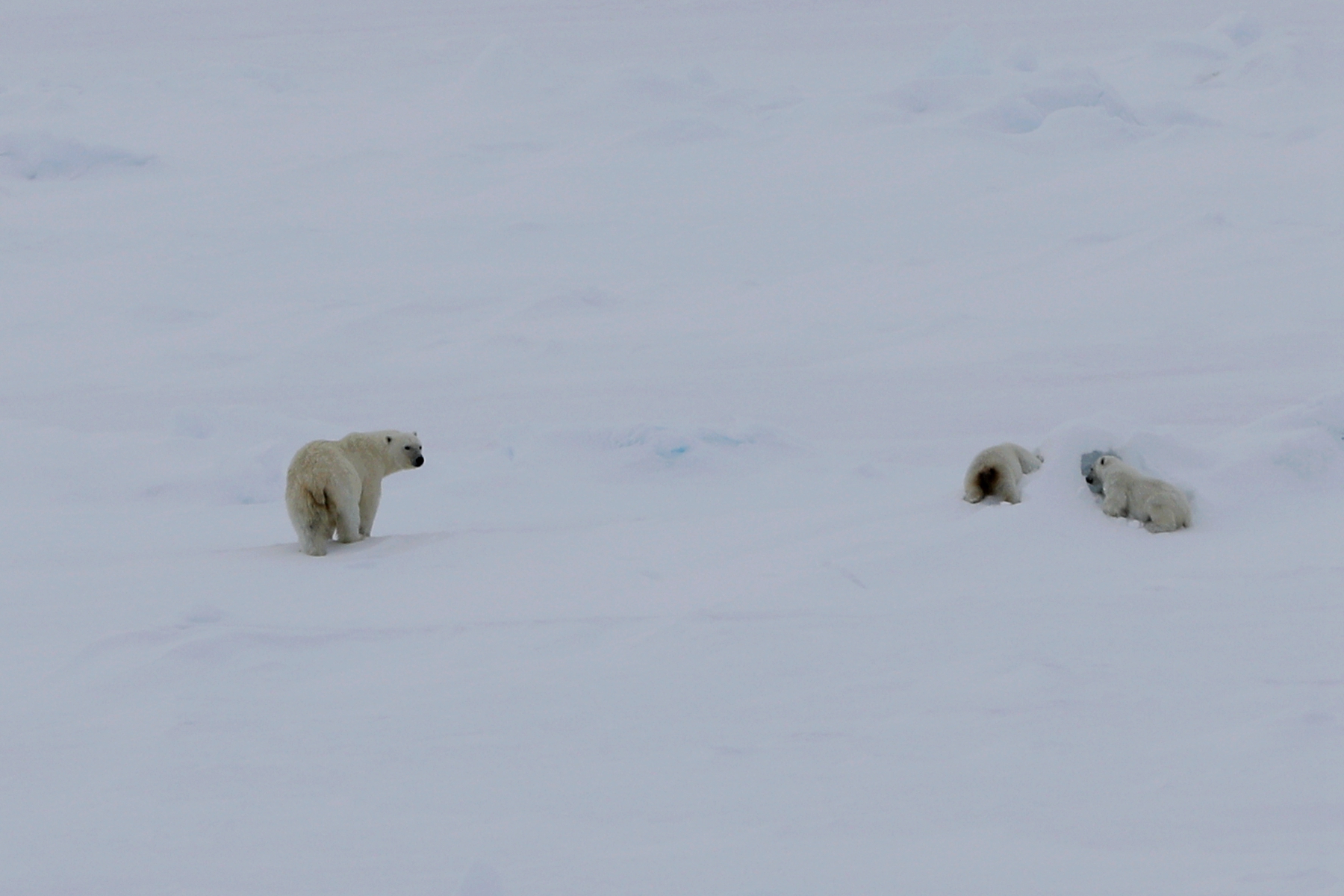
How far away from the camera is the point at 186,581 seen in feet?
15.6

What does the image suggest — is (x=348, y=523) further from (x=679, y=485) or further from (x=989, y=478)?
(x=989, y=478)

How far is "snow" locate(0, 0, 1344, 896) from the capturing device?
2.87 meters

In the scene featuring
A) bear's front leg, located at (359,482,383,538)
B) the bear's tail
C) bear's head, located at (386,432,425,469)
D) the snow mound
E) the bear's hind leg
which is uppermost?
the snow mound

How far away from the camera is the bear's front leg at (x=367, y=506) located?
18.0ft

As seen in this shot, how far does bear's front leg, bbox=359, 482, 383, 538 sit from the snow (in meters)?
0.26

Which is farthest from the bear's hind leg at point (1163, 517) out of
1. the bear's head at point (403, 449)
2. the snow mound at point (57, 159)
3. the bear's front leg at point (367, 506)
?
the snow mound at point (57, 159)

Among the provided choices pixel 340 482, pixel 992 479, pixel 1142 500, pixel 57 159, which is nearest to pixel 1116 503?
pixel 1142 500

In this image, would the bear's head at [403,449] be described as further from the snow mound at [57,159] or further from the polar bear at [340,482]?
the snow mound at [57,159]

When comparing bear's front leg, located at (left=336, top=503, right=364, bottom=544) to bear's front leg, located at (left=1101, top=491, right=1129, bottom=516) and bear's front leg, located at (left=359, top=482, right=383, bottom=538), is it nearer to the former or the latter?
bear's front leg, located at (left=359, top=482, right=383, bottom=538)

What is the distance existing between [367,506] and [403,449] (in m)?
0.27

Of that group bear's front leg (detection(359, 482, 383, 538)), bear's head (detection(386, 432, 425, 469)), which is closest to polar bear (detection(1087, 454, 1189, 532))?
bear's head (detection(386, 432, 425, 469))

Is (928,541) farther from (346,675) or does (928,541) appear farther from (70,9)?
(70,9)

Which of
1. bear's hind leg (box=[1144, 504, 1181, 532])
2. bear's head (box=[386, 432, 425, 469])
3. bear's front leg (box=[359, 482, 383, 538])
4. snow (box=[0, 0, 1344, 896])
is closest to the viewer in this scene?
snow (box=[0, 0, 1344, 896])

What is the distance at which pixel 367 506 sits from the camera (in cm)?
550
